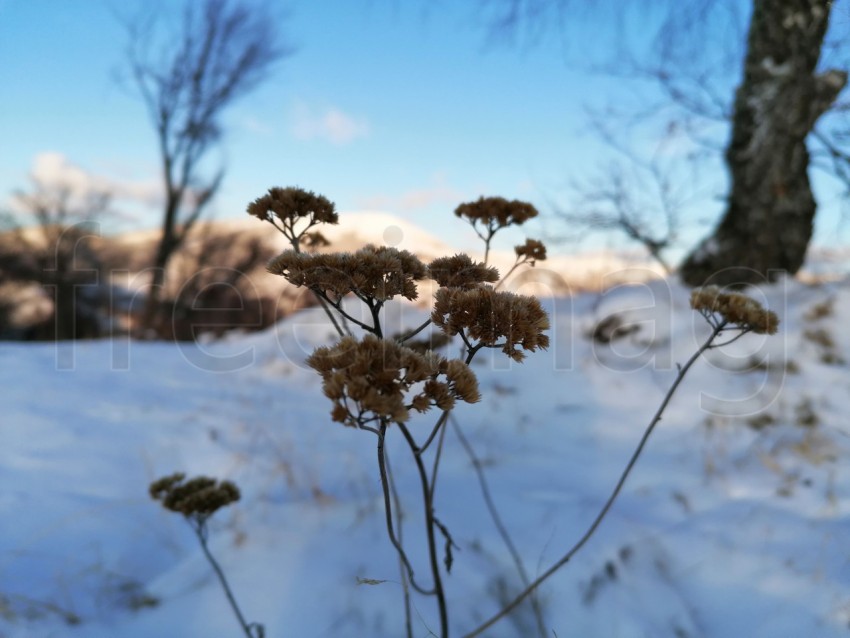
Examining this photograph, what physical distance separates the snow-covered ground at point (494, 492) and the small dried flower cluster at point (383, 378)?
0.94 meters

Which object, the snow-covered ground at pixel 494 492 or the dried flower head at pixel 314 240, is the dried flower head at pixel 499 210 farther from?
the snow-covered ground at pixel 494 492

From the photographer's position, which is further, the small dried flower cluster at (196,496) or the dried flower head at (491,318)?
the small dried flower cluster at (196,496)

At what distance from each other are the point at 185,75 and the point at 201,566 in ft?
41.2

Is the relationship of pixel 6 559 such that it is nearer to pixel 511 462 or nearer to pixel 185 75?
pixel 511 462

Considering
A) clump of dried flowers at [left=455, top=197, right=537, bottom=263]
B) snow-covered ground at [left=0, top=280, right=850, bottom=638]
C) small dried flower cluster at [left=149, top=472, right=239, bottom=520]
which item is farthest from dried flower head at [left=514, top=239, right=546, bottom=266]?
small dried flower cluster at [left=149, top=472, right=239, bottom=520]

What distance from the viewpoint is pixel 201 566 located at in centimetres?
211

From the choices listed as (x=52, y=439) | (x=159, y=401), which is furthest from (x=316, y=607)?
(x=159, y=401)

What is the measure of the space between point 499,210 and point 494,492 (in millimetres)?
1649

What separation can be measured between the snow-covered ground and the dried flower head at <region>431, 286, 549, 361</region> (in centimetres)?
90

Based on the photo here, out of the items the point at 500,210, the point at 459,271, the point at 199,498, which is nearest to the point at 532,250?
the point at 500,210

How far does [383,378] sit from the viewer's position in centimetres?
87

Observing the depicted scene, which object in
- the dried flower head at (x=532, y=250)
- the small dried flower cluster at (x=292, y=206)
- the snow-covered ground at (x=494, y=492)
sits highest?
the small dried flower cluster at (x=292, y=206)

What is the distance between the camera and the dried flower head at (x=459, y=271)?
47.4 inches

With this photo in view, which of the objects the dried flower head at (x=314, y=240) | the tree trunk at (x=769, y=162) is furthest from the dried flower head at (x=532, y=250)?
the tree trunk at (x=769, y=162)
